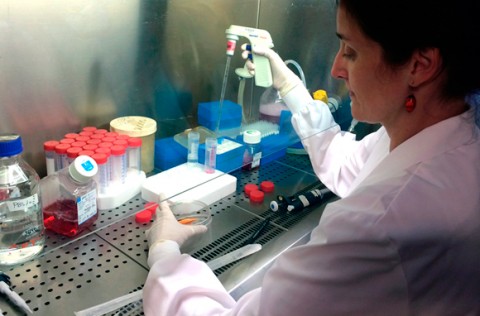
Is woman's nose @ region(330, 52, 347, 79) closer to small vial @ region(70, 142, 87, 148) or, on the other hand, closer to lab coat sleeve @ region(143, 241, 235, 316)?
lab coat sleeve @ region(143, 241, 235, 316)

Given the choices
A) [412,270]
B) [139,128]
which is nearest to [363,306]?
[412,270]

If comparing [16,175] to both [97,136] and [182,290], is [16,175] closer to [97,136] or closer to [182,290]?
[97,136]

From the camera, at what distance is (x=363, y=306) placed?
0.64 metres

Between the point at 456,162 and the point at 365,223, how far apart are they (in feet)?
0.56

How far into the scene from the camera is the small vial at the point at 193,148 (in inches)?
50.6

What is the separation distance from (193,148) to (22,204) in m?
0.52

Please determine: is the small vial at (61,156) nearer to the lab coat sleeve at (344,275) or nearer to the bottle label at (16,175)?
the bottle label at (16,175)

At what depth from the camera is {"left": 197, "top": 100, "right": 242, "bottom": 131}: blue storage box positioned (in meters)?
1.37

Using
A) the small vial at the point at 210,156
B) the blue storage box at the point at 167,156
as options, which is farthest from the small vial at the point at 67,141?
the small vial at the point at 210,156

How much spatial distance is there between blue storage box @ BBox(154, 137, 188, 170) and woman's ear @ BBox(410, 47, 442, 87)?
0.77 m

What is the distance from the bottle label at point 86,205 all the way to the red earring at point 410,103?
2.32 ft

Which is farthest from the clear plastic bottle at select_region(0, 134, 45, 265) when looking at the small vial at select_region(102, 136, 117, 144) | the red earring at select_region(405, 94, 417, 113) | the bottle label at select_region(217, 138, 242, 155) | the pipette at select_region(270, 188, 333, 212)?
the red earring at select_region(405, 94, 417, 113)

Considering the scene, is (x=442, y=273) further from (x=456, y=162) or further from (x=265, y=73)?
(x=265, y=73)

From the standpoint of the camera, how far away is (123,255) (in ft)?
3.39
